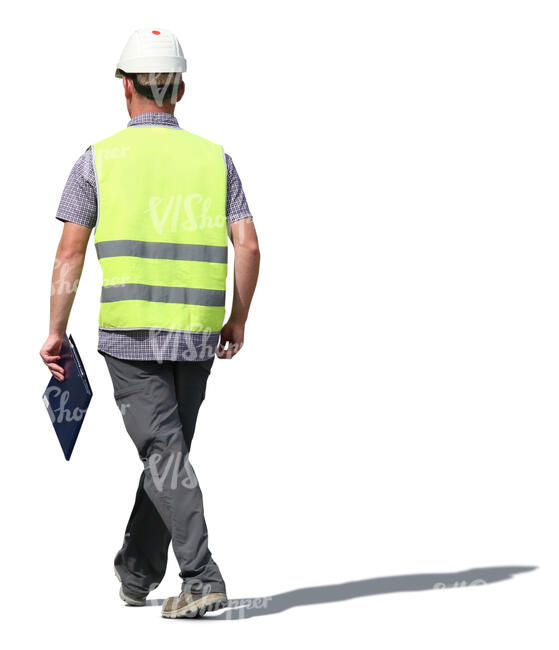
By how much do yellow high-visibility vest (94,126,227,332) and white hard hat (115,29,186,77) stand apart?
1.00 ft

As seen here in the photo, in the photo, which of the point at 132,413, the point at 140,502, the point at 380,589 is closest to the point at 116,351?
the point at 132,413

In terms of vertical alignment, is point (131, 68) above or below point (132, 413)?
above

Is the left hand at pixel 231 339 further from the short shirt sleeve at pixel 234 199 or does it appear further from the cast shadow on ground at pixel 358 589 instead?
the cast shadow on ground at pixel 358 589

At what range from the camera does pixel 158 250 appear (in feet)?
27.4

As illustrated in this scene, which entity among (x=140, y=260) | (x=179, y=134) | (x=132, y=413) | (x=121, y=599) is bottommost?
(x=121, y=599)

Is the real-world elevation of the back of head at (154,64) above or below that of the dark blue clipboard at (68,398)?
above

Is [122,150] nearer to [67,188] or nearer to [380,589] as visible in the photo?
[67,188]

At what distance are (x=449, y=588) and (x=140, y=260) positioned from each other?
2.27 m

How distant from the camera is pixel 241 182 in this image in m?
8.68

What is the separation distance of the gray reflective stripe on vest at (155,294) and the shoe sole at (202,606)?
4.48 ft

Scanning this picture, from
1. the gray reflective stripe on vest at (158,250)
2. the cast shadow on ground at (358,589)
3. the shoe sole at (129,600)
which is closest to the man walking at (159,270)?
the gray reflective stripe on vest at (158,250)

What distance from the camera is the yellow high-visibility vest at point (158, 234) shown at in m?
8.34

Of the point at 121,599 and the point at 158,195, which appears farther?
the point at 121,599

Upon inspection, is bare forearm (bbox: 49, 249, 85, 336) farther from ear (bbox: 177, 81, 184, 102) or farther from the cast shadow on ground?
the cast shadow on ground
